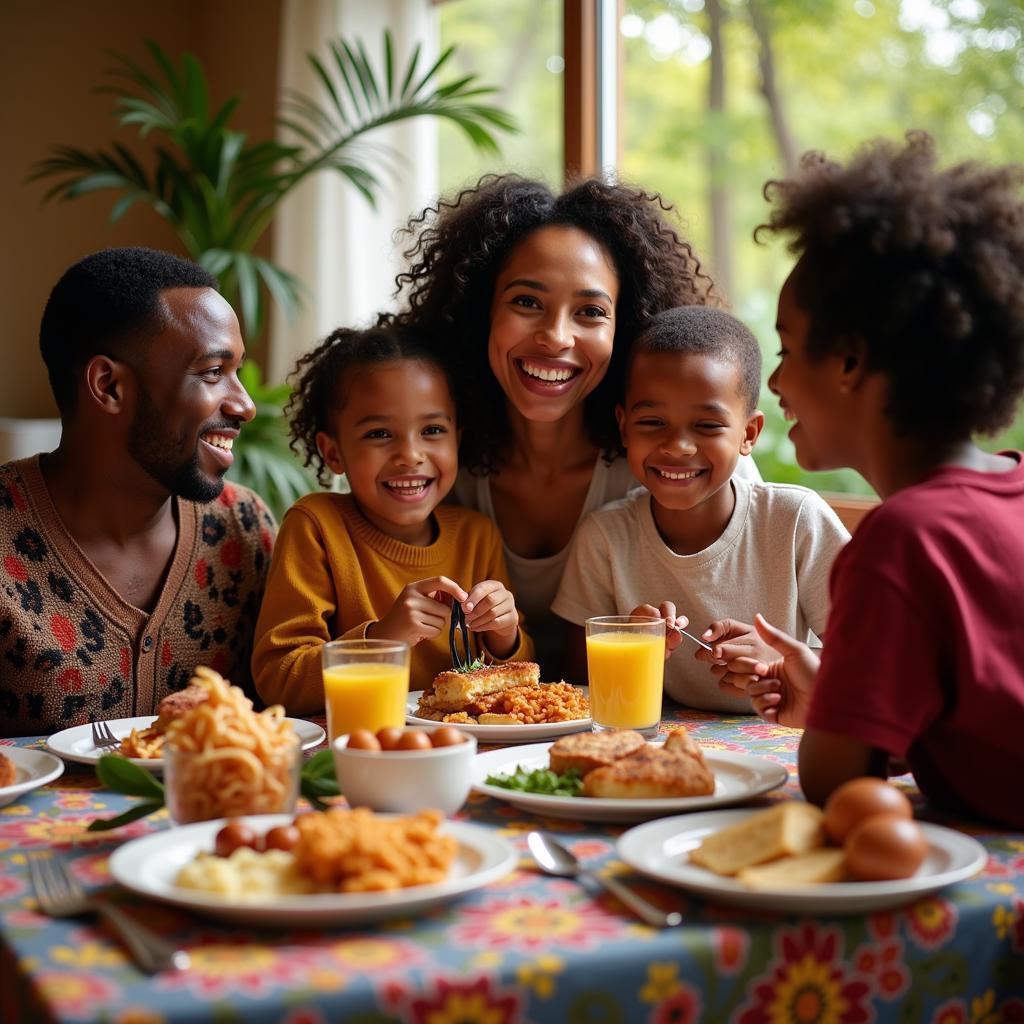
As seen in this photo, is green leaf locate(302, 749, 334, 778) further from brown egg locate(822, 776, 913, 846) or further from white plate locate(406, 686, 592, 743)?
brown egg locate(822, 776, 913, 846)

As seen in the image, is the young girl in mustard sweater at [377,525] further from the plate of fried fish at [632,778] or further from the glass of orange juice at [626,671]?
the plate of fried fish at [632,778]

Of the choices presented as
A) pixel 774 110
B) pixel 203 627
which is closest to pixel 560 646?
pixel 203 627

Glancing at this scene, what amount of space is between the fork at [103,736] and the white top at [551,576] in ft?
2.92

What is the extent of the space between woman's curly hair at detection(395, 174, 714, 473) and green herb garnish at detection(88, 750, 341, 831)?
1123mm

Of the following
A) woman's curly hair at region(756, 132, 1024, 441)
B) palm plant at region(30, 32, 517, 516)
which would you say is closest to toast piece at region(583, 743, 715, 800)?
woman's curly hair at region(756, 132, 1024, 441)

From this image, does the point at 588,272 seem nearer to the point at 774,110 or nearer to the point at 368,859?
the point at 368,859

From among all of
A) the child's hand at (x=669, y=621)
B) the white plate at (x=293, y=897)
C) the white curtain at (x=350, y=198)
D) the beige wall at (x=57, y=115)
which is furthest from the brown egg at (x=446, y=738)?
the beige wall at (x=57, y=115)

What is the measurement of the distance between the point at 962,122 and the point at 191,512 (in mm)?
2967

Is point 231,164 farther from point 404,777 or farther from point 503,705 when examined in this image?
point 404,777

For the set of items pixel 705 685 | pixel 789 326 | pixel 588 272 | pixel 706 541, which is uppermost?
pixel 588 272

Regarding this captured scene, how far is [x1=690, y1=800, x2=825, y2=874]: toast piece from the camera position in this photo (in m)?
1.12

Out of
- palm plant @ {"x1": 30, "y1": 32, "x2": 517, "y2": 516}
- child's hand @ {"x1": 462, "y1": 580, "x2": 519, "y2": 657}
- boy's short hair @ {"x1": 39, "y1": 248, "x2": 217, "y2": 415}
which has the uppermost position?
palm plant @ {"x1": 30, "y1": 32, "x2": 517, "y2": 516}

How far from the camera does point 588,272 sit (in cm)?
233

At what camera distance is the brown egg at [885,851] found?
107 centimetres
